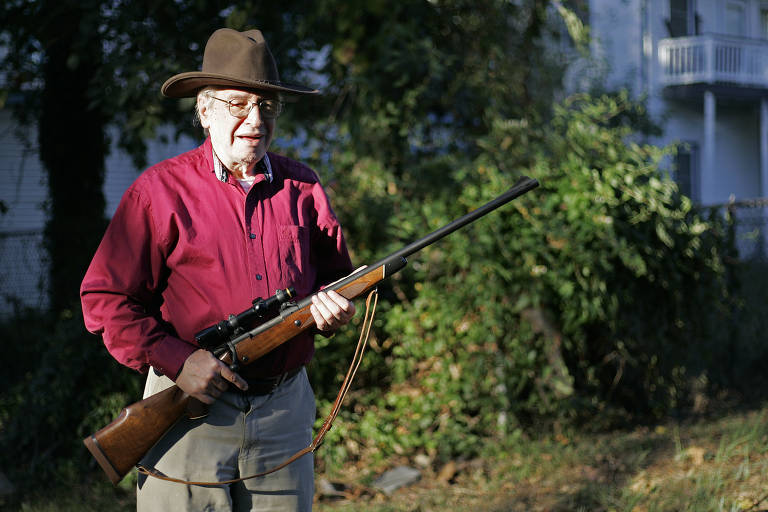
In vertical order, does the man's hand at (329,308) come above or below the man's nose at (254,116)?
below

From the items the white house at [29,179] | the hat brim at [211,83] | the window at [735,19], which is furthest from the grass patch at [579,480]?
the window at [735,19]

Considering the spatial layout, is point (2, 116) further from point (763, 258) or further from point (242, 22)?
point (763, 258)

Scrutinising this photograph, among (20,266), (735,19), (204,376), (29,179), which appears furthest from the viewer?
(735,19)

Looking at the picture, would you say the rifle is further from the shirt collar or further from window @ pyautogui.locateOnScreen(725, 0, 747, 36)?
window @ pyautogui.locateOnScreen(725, 0, 747, 36)

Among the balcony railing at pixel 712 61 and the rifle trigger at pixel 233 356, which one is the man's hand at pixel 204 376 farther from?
the balcony railing at pixel 712 61

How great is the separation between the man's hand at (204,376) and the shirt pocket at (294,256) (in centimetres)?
33

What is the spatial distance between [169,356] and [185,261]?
0.30 metres

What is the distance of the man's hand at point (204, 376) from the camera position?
7.86 ft

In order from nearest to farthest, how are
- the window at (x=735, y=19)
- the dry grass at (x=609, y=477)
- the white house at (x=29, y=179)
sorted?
the dry grass at (x=609, y=477) < the white house at (x=29, y=179) < the window at (x=735, y=19)

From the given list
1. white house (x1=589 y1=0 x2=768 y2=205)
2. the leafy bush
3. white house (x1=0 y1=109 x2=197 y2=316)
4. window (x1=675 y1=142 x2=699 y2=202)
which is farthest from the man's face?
window (x1=675 y1=142 x2=699 y2=202)

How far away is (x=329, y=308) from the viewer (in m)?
2.49

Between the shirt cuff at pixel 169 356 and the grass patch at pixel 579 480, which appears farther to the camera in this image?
the grass patch at pixel 579 480

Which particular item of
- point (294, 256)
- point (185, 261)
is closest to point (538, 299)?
point (294, 256)

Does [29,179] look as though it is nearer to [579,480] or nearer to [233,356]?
[579,480]
